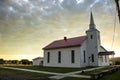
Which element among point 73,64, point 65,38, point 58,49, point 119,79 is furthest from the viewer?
point 65,38

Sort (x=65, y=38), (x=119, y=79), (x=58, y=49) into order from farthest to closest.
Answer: (x=65, y=38) → (x=58, y=49) → (x=119, y=79)

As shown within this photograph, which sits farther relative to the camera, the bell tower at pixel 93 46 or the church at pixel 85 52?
the bell tower at pixel 93 46

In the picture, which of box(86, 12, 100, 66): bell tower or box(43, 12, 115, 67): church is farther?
box(86, 12, 100, 66): bell tower

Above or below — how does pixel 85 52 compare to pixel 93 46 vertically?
below

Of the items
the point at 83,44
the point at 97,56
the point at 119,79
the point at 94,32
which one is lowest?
the point at 119,79

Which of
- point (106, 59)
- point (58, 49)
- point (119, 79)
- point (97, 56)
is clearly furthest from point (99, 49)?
point (119, 79)

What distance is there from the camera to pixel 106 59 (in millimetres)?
40375

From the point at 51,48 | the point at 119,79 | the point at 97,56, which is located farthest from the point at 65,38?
the point at 119,79

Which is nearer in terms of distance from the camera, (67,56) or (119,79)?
(119,79)

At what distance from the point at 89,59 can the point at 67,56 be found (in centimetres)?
467

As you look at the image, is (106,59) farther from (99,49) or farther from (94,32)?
(94,32)

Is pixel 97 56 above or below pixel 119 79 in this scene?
above

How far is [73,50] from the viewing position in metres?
35.8

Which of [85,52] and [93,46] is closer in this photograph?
[85,52]
